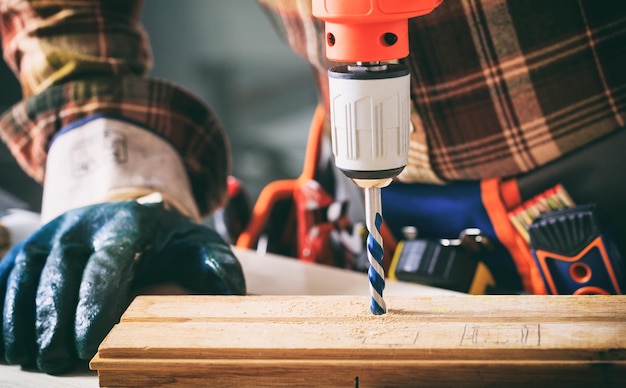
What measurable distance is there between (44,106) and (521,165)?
487 mm

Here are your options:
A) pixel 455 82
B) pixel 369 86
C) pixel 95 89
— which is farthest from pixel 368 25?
pixel 95 89

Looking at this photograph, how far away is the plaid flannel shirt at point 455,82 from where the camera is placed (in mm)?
672

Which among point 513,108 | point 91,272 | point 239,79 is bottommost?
point 239,79

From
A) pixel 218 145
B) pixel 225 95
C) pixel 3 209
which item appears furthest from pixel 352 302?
pixel 225 95

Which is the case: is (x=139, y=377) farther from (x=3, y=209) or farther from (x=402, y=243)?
(x=3, y=209)

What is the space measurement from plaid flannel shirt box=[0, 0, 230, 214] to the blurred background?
2.90 ft

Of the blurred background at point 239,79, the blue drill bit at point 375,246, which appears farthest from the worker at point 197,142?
the blurred background at point 239,79

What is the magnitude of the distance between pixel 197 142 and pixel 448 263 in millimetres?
304

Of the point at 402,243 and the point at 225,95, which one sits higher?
the point at 402,243

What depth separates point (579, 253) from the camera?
68 cm

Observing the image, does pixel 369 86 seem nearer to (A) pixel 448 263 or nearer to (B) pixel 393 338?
(B) pixel 393 338

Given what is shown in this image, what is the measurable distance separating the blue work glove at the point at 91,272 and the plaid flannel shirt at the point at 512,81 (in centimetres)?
22

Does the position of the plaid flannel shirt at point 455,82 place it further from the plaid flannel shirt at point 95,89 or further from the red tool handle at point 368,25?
the red tool handle at point 368,25

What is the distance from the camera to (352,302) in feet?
1.92
